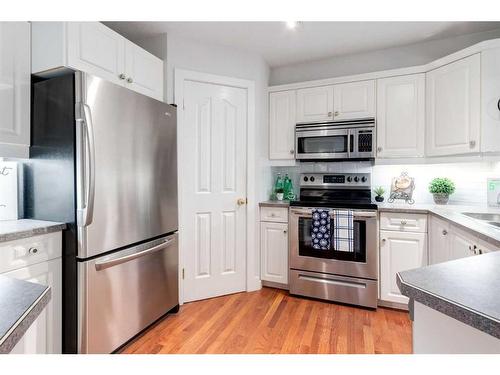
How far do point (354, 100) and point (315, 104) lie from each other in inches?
14.5

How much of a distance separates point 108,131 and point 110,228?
568mm

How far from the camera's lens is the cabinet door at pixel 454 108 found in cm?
206

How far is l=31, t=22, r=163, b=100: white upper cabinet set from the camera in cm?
153

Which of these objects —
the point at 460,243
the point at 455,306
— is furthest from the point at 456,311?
the point at 460,243

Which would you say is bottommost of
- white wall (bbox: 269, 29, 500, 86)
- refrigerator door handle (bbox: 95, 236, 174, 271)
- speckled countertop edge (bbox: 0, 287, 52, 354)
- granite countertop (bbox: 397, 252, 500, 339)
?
refrigerator door handle (bbox: 95, 236, 174, 271)

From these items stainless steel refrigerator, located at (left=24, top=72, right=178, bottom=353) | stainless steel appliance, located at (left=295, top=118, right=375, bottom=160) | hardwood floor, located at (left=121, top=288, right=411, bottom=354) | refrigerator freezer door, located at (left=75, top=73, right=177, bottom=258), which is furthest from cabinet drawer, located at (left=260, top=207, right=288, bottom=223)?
stainless steel refrigerator, located at (left=24, top=72, right=178, bottom=353)

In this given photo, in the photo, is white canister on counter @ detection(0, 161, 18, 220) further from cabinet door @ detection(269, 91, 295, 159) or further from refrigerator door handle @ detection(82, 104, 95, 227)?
cabinet door @ detection(269, 91, 295, 159)

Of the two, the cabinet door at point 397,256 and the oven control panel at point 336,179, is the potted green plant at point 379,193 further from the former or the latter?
the cabinet door at point 397,256

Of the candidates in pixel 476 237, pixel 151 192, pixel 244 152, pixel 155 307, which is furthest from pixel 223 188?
pixel 476 237

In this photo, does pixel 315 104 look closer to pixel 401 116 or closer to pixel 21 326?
pixel 401 116

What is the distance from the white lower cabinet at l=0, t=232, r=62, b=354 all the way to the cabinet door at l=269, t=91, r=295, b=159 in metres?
2.09

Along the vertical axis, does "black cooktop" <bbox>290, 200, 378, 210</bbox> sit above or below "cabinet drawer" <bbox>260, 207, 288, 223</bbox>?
above

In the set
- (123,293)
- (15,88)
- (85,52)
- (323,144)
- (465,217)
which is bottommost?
(123,293)

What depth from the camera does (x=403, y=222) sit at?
2.29 m
